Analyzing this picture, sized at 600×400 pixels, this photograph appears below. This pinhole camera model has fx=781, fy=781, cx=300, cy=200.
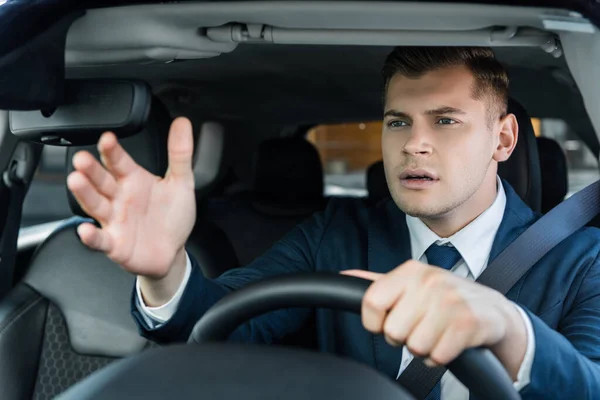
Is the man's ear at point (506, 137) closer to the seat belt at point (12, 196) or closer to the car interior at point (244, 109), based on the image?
the car interior at point (244, 109)

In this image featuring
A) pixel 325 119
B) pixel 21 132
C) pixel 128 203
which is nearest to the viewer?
pixel 128 203

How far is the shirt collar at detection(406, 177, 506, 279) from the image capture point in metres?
1.56

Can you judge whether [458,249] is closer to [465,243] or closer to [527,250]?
[465,243]

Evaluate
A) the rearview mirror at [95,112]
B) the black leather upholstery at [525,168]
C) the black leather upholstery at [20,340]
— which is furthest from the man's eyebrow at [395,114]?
the black leather upholstery at [20,340]

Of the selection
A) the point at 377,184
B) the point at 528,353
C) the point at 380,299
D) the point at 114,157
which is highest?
the point at 114,157

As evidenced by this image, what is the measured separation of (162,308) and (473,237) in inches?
25.6

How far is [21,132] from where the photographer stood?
1.40m

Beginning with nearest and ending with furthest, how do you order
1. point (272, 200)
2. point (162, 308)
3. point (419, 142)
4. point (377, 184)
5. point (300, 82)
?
point (162, 308) → point (419, 142) → point (300, 82) → point (377, 184) → point (272, 200)

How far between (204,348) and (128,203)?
0.25 metres

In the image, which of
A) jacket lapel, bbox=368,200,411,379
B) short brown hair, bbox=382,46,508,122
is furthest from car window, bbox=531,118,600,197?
jacket lapel, bbox=368,200,411,379

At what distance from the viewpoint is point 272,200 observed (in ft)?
9.27

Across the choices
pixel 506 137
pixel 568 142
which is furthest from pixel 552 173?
pixel 568 142

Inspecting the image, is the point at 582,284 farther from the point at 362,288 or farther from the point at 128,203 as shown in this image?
the point at 128,203

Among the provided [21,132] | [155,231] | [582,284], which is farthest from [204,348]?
[582,284]
